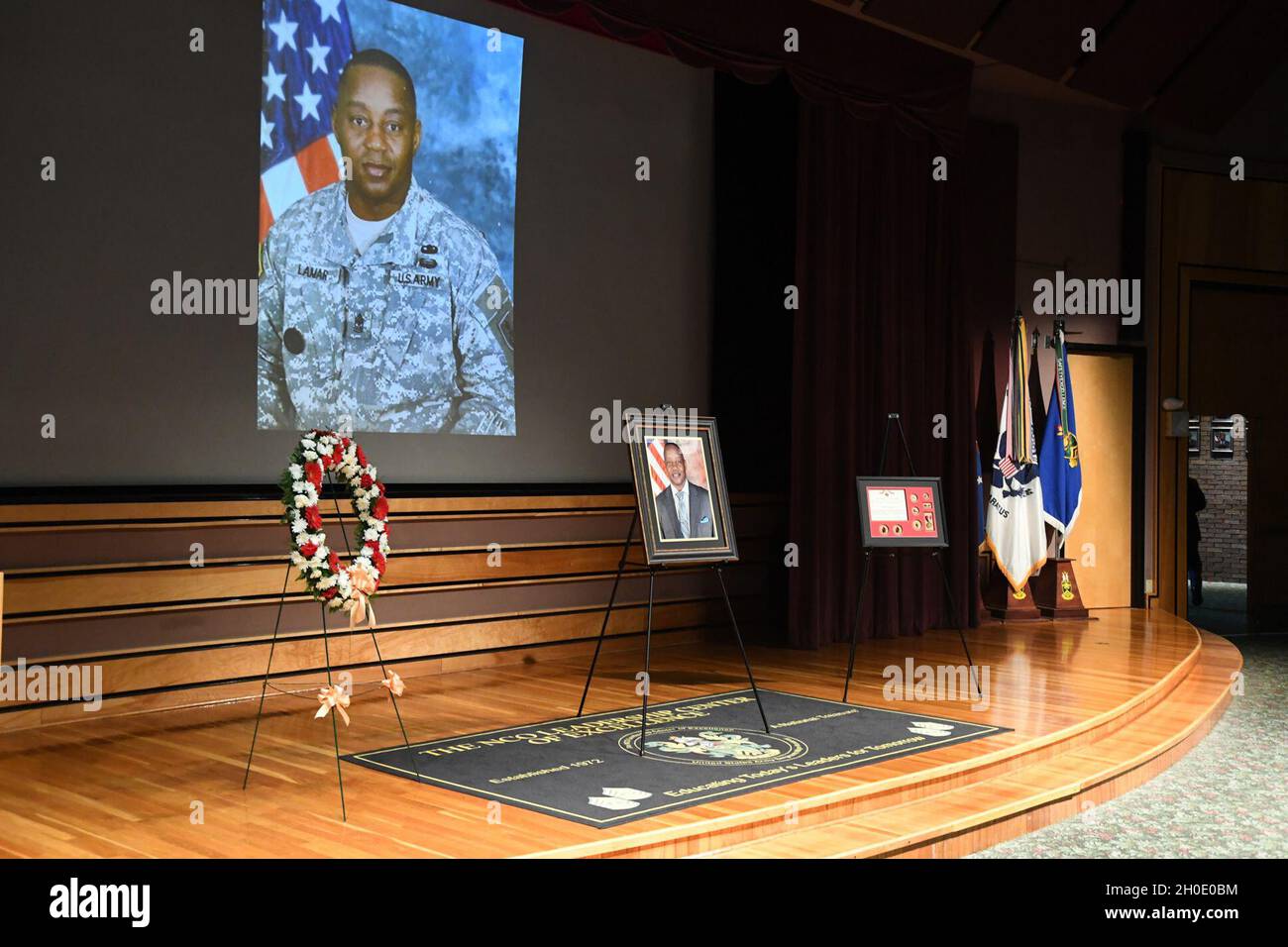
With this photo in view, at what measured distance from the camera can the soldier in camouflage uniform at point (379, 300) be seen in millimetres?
6164

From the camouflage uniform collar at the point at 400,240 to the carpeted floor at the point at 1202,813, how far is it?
13.0ft

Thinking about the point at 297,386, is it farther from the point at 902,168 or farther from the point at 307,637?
the point at 902,168

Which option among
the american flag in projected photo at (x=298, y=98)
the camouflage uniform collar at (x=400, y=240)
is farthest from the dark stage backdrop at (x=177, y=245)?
the camouflage uniform collar at (x=400, y=240)

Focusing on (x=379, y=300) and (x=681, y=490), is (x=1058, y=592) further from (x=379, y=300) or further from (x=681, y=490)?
(x=379, y=300)

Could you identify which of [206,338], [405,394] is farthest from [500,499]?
[206,338]

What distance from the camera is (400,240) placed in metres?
6.58

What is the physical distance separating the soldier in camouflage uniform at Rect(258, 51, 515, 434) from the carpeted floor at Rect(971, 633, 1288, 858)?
12.0 ft

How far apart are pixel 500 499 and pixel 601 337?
131cm

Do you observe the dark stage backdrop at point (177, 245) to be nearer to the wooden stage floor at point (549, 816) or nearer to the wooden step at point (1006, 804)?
the wooden stage floor at point (549, 816)

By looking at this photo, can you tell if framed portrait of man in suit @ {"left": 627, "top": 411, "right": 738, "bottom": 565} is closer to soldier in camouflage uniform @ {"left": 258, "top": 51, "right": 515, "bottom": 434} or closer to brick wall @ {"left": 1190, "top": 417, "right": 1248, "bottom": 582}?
soldier in camouflage uniform @ {"left": 258, "top": 51, "right": 515, "bottom": 434}

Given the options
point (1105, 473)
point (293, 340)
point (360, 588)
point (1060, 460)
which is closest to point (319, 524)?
point (360, 588)

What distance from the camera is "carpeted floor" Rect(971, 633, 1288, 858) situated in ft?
14.0

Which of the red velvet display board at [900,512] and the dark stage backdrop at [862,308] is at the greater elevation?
the dark stage backdrop at [862,308]
